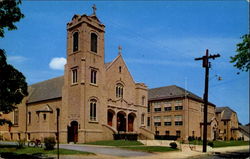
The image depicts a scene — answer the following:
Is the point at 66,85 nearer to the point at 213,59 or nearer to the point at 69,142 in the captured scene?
the point at 69,142

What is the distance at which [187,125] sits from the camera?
64625 mm

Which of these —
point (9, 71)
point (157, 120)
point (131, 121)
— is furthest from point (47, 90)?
point (9, 71)

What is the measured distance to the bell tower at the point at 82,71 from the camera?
41281 mm

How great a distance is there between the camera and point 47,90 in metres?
51.9

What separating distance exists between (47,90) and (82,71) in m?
13.4

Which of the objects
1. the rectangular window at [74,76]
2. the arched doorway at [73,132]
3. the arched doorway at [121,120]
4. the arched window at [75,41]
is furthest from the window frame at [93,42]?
the arched doorway at [121,120]

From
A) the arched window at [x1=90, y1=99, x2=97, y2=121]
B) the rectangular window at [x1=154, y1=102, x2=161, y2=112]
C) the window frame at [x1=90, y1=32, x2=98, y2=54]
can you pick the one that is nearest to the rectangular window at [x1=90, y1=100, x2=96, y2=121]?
the arched window at [x1=90, y1=99, x2=97, y2=121]

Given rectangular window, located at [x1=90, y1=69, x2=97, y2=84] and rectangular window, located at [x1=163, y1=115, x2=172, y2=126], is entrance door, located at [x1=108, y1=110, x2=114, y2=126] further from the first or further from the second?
rectangular window, located at [x1=163, y1=115, x2=172, y2=126]

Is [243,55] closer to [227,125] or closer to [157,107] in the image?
[157,107]

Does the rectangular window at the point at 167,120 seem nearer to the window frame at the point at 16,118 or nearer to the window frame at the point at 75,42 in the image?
the window frame at the point at 75,42

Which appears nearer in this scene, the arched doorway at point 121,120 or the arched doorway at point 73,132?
the arched doorway at point 73,132

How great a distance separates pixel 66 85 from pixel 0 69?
2865 cm

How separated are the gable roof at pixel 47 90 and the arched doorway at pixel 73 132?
5.70 metres

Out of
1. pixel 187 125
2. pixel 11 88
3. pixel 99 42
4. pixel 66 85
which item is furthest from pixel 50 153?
pixel 187 125
